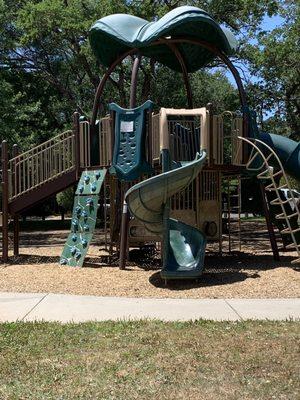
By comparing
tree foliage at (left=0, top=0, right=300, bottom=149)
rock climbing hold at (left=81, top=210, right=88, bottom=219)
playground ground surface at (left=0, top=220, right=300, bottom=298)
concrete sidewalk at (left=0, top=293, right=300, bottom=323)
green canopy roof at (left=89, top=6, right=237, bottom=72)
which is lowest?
concrete sidewalk at (left=0, top=293, right=300, bottom=323)

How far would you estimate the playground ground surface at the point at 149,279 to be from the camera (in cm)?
948

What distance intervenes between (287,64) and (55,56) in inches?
421

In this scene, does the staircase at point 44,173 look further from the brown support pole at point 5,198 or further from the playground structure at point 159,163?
the brown support pole at point 5,198

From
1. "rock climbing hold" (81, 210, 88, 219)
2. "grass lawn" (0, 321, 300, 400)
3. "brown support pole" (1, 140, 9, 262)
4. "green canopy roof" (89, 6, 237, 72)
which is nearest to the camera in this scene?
"grass lawn" (0, 321, 300, 400)

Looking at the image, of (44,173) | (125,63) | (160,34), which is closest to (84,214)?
(44,173)

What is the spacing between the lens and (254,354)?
18.0ft

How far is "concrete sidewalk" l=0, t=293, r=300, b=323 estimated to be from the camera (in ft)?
24.3

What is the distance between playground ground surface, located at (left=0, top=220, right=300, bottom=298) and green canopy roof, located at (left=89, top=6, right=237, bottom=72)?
17.1ft

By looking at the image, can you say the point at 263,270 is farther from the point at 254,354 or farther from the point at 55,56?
the point at 55,56

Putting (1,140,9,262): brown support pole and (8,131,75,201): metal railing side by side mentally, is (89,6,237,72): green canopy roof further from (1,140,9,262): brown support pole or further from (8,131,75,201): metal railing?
(1,140,9,262): brown support pole

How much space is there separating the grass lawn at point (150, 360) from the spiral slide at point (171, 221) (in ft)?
11.1

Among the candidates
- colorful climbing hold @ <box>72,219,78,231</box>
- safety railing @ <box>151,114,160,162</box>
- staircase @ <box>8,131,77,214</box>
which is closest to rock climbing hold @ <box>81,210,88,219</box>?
colorful climbing hold @ <box>72,219,78,231</box>

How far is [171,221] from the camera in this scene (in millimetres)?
10969

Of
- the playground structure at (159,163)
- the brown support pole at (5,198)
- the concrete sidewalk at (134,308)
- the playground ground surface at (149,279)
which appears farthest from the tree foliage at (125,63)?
the concrete sidewalk at (134,308)
